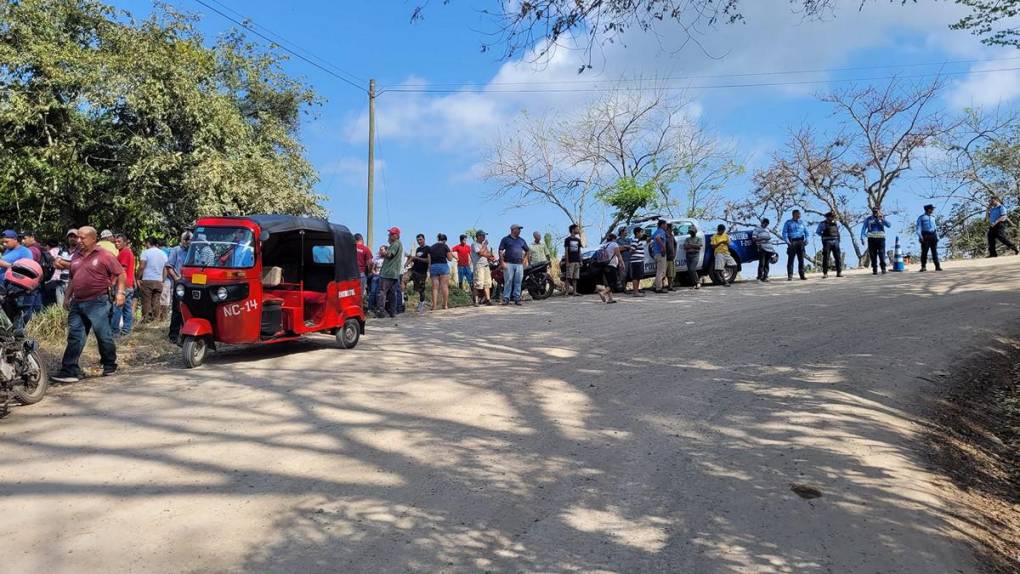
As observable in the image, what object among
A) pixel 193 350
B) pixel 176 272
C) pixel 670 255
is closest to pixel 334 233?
pixel 193 350

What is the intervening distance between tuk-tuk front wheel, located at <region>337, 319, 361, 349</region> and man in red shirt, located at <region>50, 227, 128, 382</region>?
2.96 m

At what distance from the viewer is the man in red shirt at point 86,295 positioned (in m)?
8.77

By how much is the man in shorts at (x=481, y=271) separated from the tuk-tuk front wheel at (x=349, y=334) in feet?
20.8

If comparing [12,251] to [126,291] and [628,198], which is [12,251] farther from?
[628,198]

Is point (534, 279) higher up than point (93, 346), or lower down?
higher up

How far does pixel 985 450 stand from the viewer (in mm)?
6637

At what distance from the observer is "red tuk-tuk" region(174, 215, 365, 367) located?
30.6 ft

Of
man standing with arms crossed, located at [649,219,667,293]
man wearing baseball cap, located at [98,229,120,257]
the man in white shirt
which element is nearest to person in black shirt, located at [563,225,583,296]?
man standing with arms crossed, located at [649,219,667,293]

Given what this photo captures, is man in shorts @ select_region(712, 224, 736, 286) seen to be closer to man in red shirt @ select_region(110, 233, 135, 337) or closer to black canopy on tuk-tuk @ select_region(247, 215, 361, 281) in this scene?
black canopy on tuk-tuk @ select_region(247, 215, 361, 281)

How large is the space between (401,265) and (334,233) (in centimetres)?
420

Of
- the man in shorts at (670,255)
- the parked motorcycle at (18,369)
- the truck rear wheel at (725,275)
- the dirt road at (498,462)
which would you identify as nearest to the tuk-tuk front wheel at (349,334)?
the dirt road at (498,462)

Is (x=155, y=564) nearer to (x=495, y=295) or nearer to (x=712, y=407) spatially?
(x=712, y=407)

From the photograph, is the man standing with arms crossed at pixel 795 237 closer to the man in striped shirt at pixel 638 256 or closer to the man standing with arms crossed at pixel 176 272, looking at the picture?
the man in striped shirt at pixel 638 256

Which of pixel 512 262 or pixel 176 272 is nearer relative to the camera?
pixel 176 272
